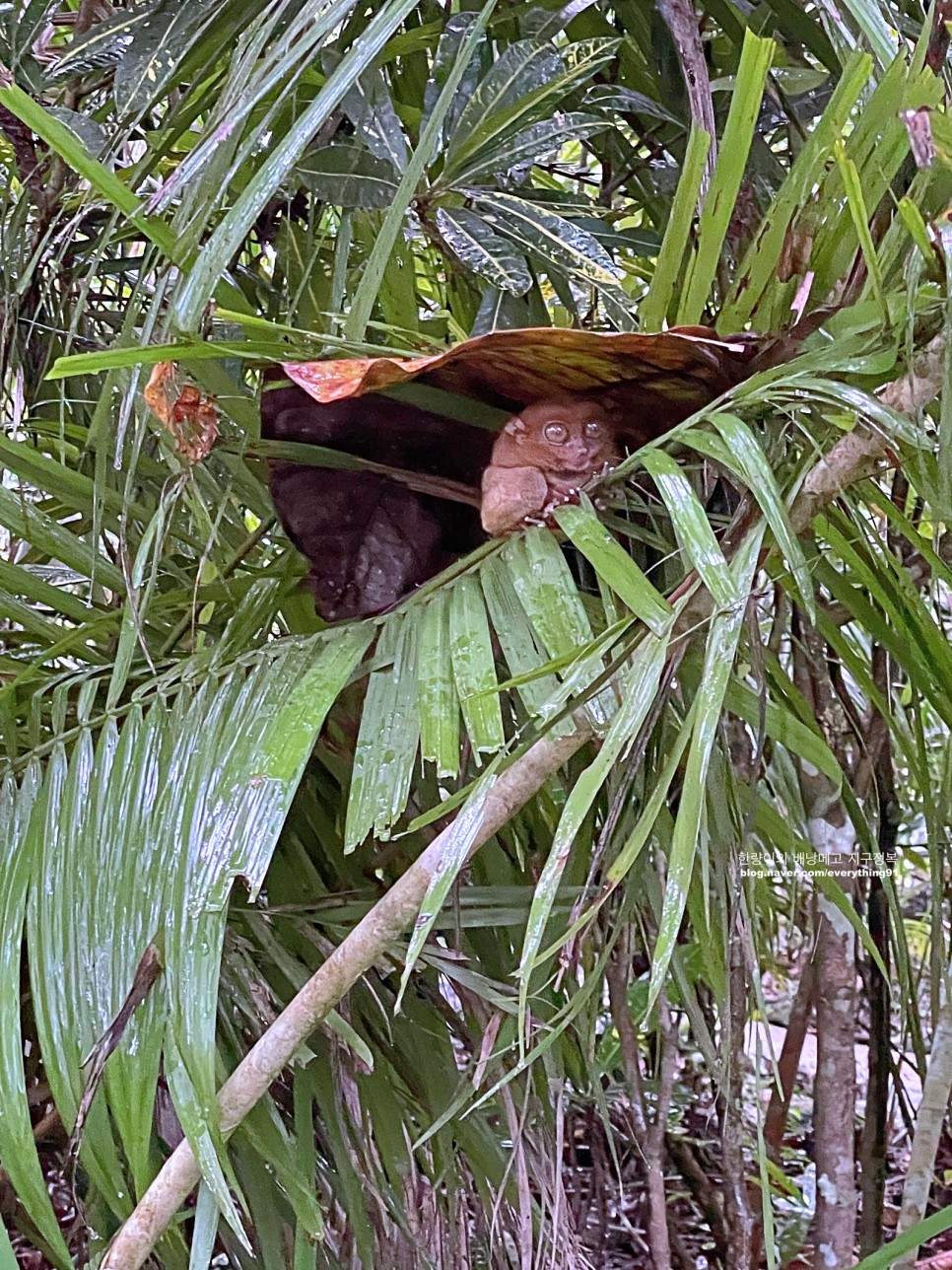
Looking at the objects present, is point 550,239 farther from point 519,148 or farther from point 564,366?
point 564,366

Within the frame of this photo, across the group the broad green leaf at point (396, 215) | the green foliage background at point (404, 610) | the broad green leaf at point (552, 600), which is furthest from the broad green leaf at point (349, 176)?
the broad green leaf at point (552, 600)

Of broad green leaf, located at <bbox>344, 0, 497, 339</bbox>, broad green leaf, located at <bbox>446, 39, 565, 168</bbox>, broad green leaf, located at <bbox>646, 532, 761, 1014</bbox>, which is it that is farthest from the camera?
broad green leaf, located at <bbox>446, 39, 565, 168</bbox>

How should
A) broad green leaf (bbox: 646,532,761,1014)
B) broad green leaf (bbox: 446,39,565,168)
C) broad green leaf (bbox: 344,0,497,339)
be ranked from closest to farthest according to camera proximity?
broad green leaf (bbox: 646,532,761,1014), broad green leaf (bbox: 344,0,497,339), broad green leaf (bbox: 446,39,565,168)

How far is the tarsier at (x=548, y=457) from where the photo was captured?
423 millimetres

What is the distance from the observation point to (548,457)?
425 mm

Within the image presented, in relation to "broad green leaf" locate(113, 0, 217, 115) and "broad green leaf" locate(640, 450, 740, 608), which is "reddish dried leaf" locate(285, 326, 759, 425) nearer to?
"broad green leaf" locate(640, 450, 740, 608)

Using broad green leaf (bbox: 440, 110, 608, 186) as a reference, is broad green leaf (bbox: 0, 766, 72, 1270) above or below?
below

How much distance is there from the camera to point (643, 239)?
2.01 ft

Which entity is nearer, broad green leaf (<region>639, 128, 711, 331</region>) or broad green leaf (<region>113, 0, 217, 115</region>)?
broad green leaf (<region>639, 128, 711, 331</region>)

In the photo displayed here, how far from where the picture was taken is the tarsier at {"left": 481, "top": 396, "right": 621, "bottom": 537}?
423 millimetres

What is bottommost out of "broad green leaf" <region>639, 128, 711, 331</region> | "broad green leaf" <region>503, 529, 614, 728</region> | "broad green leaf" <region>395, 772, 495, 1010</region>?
"broad green leaf" <region>395, 772, 495, 1010</region>

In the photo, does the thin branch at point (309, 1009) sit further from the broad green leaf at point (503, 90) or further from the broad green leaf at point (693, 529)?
the broad green leaf at point (503, 90)

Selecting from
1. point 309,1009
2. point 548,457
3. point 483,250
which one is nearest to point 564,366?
point 548,457

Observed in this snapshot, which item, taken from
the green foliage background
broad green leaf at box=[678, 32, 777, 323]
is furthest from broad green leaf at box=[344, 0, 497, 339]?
broad green leaf at box=[678, 32, 777, 323]
